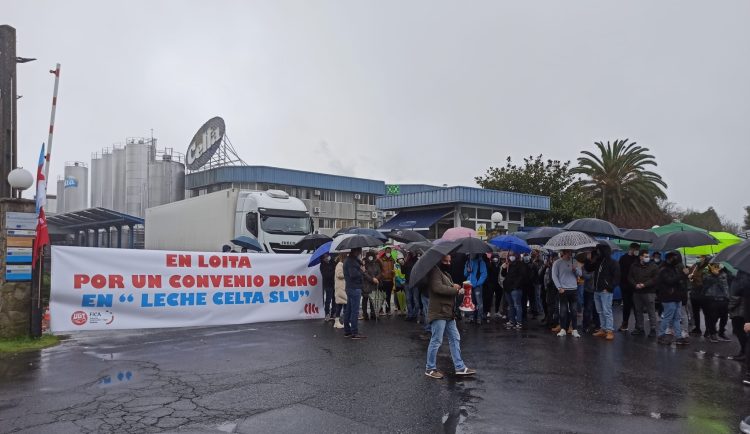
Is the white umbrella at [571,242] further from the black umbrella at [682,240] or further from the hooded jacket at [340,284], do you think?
the hooded jacket at [340,284]

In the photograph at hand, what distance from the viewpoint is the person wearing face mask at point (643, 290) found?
10639mm

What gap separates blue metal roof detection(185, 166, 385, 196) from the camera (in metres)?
48.9

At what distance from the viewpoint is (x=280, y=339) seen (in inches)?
403

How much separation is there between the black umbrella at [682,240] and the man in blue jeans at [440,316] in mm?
5849

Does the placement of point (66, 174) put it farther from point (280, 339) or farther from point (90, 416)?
point (90, 416)

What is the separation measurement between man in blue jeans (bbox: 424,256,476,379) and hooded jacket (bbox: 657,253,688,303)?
16.0 ft

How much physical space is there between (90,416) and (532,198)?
29.6 metres

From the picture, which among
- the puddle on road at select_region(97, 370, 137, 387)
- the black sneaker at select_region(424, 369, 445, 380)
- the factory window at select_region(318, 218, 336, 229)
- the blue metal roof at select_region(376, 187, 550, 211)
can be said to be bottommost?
the puddle on road at select_region(97, 370, 137, 387)

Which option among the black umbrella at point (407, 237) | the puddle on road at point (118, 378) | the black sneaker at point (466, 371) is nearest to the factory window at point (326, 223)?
the black umbrella at point (407, 237)

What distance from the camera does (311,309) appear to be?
13.3 meters

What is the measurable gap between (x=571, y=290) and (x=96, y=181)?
5060cm

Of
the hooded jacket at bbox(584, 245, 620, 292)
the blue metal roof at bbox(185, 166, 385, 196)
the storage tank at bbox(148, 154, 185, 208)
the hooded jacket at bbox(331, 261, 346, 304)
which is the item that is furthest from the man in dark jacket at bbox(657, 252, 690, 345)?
the storage tank at bbox(148, 154, 185, 208)

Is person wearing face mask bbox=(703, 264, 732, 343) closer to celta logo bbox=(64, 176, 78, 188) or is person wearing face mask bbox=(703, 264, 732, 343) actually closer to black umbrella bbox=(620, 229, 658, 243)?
black umbrella bbox=(620, 229, 658, 243)

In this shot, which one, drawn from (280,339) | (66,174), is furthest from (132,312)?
(66,174)
